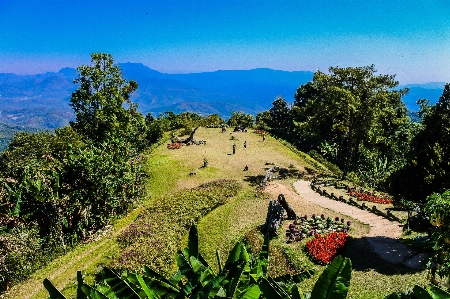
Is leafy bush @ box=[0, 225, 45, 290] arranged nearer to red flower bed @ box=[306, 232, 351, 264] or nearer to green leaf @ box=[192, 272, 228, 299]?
red flower bed @ box=[306, 232, 351, 264]

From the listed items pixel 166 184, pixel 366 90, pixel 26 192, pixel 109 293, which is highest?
pixel 366 90

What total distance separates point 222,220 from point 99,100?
62.4 feet

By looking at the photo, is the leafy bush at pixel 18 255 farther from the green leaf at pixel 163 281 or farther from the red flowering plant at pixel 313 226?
the green leaf at pixel 163 281

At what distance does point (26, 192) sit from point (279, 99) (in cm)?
6054

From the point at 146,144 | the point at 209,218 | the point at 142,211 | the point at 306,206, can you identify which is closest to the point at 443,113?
the point at 306,206

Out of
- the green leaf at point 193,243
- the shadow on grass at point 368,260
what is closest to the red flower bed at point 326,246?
the shadow on grass at point 368,260

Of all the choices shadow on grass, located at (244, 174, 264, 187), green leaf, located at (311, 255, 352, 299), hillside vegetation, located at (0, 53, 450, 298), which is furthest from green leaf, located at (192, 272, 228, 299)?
shadow on grass, located at (244, 174, 264, 187)

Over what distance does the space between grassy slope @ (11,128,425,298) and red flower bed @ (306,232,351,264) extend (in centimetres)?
57

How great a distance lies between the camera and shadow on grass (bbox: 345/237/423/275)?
611 inches

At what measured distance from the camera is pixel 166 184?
32.5 meters

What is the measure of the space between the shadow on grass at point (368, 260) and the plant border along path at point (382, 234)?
19 centimetres

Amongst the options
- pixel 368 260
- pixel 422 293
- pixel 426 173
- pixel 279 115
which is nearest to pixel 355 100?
pixel 426 173

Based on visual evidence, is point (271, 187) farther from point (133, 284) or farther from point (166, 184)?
point (133, 284)

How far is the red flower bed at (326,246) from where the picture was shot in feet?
56.3
